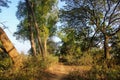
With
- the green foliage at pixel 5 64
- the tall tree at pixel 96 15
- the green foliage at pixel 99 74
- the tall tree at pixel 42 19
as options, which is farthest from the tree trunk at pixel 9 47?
the tall tree at pixel 42 19

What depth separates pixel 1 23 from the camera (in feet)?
46.1

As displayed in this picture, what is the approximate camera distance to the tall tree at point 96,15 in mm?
23766

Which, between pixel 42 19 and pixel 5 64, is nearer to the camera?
pixel 5 64

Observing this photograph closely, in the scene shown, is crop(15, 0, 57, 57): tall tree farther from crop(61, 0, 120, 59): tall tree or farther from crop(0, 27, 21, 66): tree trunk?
crop(0, 27, 21, 66): tree trunk

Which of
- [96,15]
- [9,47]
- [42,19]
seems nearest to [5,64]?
[9,47]

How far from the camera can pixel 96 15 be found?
79.6ft

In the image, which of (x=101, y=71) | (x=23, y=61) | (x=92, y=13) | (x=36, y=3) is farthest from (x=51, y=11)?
(x=101, y=71)

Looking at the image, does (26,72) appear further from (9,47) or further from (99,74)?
(99,74)

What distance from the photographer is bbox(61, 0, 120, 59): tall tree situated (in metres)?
23.8

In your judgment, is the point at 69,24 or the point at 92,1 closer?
the point at 92,1

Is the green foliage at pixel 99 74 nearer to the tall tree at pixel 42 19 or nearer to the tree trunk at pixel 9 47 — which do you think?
the tree trunk at pixel 9 47

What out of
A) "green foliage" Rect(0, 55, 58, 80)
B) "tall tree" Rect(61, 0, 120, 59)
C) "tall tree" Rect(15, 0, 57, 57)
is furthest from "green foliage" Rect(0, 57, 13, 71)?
"tall tree" Rect(15, 0, 57, 57)

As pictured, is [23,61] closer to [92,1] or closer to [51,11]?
[92,1]

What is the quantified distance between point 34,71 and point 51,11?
2457cm
